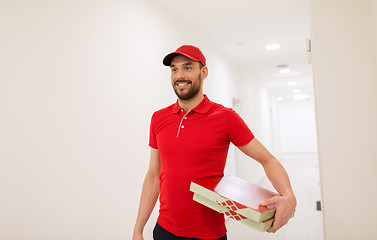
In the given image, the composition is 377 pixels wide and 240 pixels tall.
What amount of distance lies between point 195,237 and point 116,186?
46.9 inches

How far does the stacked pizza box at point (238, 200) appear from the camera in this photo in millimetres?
862

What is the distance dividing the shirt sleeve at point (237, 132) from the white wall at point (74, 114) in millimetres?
1079

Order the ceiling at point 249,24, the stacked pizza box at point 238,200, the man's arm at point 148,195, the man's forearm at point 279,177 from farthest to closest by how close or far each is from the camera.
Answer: the ceiling at point 249,24
the man's arm at point 148,195
the man's forearm at point 279,177
the stacked pizza box at point 238,200

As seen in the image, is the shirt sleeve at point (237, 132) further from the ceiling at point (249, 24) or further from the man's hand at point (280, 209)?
the ceiling at point (249, 24)

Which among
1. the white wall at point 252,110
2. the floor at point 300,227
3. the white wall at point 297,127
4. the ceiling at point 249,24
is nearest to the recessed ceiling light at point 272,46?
the ceiling at point 249,24

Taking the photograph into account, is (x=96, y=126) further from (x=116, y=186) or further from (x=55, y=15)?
(x=55, y=15)

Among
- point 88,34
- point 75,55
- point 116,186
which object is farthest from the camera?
point 116,186

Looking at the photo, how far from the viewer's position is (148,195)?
1.41m

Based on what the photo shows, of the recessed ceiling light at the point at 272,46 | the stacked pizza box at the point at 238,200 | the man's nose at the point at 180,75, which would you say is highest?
the recessed ceiling light at the point at 272,46

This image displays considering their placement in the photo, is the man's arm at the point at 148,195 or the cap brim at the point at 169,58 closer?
the cap brim at the point at 169,58

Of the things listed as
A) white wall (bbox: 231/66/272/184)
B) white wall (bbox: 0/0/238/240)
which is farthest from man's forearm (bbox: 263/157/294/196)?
white wall (bbox: 231/66/272/184)

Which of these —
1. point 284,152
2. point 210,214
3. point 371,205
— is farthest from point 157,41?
point 284,152

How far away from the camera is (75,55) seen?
186 cm

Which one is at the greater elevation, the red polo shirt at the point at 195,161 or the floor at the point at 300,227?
the red polo shirt at the point at 195,161
